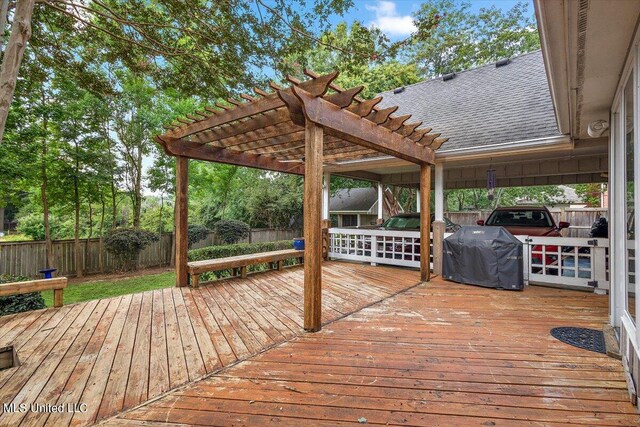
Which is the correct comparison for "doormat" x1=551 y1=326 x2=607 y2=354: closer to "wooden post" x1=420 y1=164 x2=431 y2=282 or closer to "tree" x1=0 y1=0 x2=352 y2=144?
"wooden post" x1=420 y1=164 x2=431 y2=282

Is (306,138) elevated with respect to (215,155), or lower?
lower

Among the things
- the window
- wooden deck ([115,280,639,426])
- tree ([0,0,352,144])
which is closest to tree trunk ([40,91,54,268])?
tree ([0,0,352,144])

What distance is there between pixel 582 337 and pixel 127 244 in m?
9.89

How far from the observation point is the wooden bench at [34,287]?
3459 mm

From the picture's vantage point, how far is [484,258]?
4980mm

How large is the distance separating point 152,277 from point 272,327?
6767 millimetres

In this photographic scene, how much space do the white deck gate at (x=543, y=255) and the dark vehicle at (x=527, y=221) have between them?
1.51 feet

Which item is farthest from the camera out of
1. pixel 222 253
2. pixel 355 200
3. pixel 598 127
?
pixel 355 200

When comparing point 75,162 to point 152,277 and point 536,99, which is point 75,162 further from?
point 536,99

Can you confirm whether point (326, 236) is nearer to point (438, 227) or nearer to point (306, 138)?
point (438, 227)

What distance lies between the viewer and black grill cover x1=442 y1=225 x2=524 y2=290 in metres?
4.78

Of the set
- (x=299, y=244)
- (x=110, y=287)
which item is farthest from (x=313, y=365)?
(x=110, y=287)

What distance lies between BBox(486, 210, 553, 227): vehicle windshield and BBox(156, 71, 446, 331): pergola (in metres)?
2.45

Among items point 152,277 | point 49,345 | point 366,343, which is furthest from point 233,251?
point 366,343
